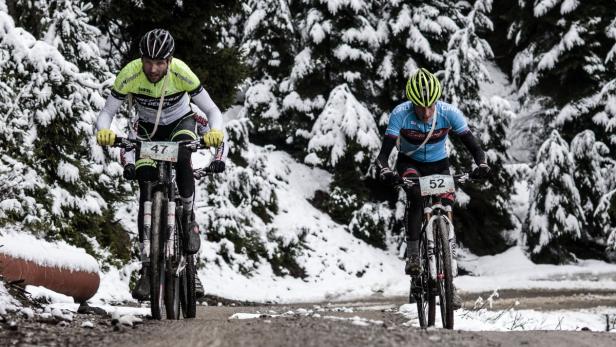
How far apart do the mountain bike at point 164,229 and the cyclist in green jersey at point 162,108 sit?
0.10m

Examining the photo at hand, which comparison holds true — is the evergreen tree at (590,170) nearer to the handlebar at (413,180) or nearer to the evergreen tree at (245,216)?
the evergreen tree at (245,216)

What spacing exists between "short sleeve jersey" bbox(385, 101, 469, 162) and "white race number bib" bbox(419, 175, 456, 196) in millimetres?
657

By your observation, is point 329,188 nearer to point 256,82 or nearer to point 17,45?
point 256,82

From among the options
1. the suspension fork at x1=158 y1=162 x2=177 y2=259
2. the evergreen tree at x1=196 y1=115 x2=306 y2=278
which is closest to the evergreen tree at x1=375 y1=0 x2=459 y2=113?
the evergreen tree at x1=196 y1=115 x2=306 y2=278

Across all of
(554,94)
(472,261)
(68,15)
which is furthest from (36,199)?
(554,94)

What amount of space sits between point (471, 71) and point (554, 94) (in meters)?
3.10

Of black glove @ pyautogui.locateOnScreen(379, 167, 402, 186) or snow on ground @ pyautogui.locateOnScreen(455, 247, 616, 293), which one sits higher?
black glove @ pyautogui.locateOnScreen(379, 167, 402, 186)

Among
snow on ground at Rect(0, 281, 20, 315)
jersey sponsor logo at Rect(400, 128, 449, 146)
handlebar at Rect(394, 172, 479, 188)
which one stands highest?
jersey sponsor logo at Rect(400, 128, 449, 146)

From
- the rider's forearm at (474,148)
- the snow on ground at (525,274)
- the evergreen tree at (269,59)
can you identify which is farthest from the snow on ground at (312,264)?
the rider's forearm at (474,148)

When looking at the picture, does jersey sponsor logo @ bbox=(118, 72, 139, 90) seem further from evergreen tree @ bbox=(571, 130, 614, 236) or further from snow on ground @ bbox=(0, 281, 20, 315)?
evergreen tree @ bbox=(571, 130, 614, 236)

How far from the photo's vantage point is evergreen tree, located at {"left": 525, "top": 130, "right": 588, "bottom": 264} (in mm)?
19328

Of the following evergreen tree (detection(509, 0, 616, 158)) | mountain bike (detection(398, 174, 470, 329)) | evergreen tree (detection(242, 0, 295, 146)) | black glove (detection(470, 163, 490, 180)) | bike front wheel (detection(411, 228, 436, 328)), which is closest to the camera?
mountain bike (detection(398, 174, 470, 329))

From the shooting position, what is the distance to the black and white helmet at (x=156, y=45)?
584cm

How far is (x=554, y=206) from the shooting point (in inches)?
762
